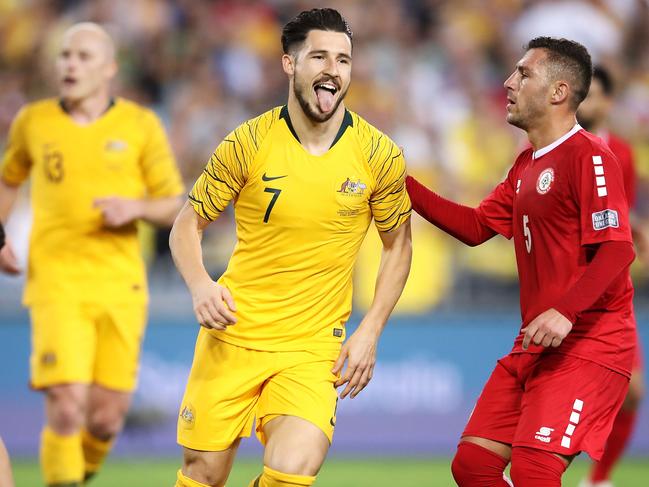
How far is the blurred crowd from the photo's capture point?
11.0m

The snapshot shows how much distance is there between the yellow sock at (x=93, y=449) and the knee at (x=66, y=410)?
459 millimetres

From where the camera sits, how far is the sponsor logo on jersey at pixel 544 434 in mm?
4664

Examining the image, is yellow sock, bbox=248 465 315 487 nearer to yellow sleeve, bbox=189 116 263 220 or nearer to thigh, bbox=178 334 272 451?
thigh, bbox=178 334 272 451

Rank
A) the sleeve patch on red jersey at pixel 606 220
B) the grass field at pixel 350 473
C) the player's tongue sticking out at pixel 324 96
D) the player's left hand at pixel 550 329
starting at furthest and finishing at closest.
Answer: the grass field at pixel 350 473
the player's tongue sticking out at pixel 324 96
the sleeve patch on red jersey at pixel 606 220
the player's left hand at pixel 550 329

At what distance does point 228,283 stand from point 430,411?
4.83 m

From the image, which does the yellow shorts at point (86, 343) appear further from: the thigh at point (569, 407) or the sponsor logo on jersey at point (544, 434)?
the sponsor logo on jersey at point (544, 434)

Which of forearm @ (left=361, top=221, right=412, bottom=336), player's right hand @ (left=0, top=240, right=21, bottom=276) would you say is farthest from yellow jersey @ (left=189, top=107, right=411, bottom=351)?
player's right hand @ (left=0, top=240, right=21, bottom=276)

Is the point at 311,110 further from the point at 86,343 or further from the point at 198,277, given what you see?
the point at 86,343

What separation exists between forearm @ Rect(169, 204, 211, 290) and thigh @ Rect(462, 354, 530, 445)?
136 centimetres

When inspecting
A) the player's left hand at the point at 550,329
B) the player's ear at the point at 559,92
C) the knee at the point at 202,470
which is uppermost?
the player's ear at the point at 559,92

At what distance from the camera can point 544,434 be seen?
4672 millimetres

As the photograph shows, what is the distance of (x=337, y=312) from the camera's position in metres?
5.12

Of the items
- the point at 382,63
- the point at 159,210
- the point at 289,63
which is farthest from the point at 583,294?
the point at 382,63

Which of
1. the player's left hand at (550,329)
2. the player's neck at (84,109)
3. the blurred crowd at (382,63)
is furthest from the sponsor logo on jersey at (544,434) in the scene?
the blurred crowd at (382,63)
